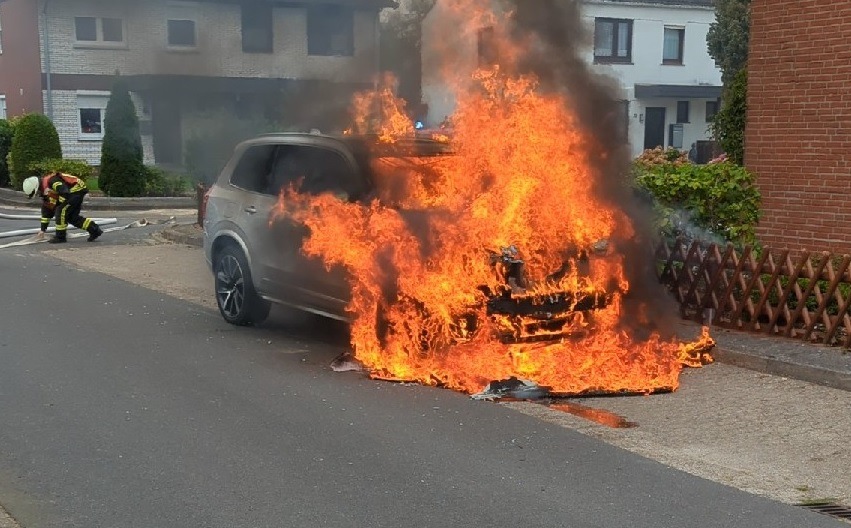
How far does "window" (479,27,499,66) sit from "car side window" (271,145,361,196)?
1644mm

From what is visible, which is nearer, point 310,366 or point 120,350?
point 310,366

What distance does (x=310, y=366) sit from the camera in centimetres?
759

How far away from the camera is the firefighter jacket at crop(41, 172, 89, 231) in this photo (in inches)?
596

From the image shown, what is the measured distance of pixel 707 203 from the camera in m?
9.65

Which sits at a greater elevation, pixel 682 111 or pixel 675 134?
pixel 682 111

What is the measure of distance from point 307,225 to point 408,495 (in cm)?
353

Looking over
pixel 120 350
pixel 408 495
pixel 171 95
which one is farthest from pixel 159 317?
pixel 408 495

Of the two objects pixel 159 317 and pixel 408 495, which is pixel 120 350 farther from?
pixel 408 495

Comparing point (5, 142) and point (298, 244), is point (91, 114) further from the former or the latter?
point (298, 244)

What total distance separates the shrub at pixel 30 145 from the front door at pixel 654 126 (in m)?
23.2

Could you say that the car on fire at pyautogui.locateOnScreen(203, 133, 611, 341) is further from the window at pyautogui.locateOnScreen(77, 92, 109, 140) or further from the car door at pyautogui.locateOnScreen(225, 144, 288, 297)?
the window at pyautogui.locateOnScreen(77, 92, 109, 140)

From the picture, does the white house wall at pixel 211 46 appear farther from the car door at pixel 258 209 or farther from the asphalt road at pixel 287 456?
the asphalt road at pixel 287 456

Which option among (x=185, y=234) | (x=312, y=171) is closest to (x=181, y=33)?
(x=312, y=171)

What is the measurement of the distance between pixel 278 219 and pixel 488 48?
8.00 ft
